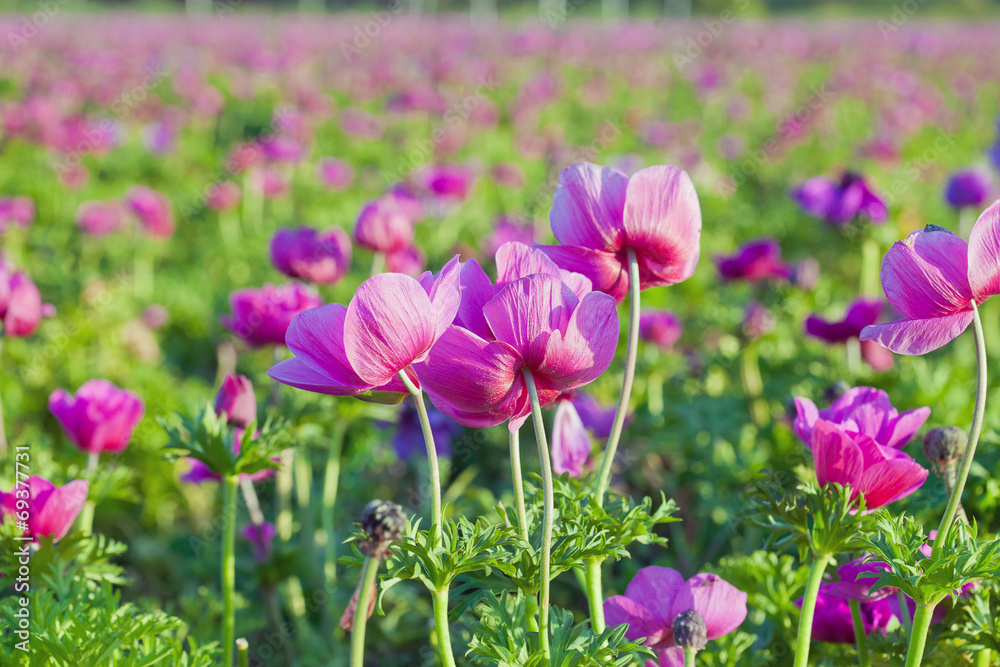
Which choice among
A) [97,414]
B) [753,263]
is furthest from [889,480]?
[753,263]

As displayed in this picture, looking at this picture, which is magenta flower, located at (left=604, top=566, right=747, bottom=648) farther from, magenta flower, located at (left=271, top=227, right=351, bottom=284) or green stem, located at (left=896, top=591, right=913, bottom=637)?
magenta flower, located at (left=271, top=227, right=351, bottom=284)

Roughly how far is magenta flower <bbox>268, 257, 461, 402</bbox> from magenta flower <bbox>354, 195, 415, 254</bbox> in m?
1.46

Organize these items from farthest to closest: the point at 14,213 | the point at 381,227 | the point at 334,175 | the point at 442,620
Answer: the point at 334,175 < the point at 14,213 < the point at 381,227 < the point at 442,620

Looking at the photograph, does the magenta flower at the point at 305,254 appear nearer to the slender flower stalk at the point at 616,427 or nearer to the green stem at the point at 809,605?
the slender flower stalk at the point at 616,427

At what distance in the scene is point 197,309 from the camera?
4.27 meters

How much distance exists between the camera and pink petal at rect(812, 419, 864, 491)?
1.02m

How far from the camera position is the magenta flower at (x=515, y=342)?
0.89m

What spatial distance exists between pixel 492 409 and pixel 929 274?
0.54 metres

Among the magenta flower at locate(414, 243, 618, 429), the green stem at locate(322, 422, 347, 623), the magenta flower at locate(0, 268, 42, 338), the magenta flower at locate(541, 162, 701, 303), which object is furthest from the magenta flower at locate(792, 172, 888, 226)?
the magenta flower at locate(0, 268, 42, 338)

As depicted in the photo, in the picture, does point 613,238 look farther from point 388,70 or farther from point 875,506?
point 388,70

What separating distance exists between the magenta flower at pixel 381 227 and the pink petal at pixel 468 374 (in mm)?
1513

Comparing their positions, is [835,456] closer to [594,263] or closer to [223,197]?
[594,263]

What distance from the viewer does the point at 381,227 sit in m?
2.39

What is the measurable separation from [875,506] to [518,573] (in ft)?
1.63
